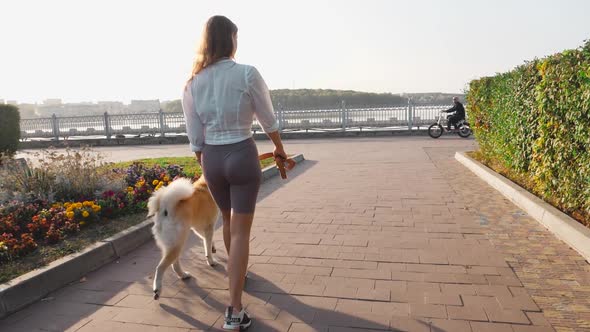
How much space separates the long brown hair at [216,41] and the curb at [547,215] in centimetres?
370

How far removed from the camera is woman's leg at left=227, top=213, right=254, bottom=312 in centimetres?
288

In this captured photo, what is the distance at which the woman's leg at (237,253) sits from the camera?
9.45ft

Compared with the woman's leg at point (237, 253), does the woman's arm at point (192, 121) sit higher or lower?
higher

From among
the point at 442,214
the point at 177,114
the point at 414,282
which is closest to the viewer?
the point at 414,282

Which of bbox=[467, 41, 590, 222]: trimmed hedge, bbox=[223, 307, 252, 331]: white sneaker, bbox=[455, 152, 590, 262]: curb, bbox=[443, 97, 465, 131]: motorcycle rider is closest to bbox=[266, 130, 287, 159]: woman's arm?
bbox=[223, 307, 252, 331]: white sneaker

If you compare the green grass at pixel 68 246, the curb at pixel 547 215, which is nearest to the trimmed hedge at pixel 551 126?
the curb at pixel 547 215

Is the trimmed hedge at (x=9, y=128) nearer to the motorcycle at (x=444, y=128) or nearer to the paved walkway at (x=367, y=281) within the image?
the paved walkway at (x=367, y=281)

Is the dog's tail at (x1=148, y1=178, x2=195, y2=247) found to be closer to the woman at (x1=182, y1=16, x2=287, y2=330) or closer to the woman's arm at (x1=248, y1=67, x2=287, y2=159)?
the woman at (x1=182, y1=16, x2=287, y2=330)

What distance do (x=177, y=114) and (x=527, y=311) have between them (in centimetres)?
2269

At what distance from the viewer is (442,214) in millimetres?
5723

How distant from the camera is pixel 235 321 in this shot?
9.32 ft

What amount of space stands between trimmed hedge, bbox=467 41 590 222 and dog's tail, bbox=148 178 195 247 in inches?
157

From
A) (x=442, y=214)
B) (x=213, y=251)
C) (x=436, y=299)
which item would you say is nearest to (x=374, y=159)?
(x=442, y=214)

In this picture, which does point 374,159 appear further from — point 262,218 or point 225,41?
point 225,41
